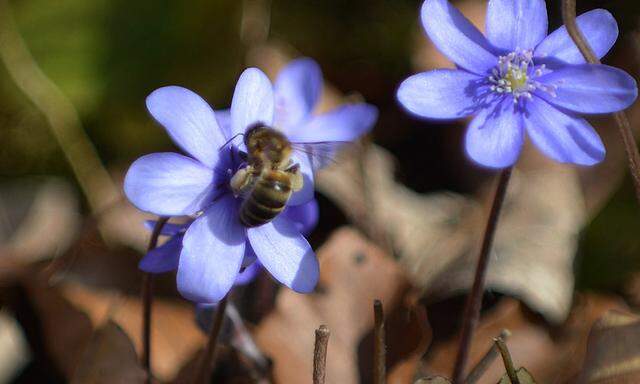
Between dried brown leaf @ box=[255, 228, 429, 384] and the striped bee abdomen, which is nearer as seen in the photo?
the striped bee abdomen

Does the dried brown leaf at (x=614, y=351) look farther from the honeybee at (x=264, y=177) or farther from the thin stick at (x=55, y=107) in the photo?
the thin stick at (x=55, y=107)

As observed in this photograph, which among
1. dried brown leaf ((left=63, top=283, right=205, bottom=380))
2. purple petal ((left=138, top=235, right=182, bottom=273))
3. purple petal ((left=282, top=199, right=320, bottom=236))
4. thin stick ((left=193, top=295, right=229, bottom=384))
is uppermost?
purple petal ((left=138, top=235, right=182, bottom=273))

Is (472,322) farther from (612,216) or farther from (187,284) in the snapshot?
(612,216)

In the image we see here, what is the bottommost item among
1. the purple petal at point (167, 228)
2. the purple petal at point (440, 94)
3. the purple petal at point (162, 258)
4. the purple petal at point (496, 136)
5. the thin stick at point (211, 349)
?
the thin stick at point (211, 349)

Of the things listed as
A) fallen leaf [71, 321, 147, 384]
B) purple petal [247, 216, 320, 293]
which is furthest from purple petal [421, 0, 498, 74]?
fallen leaf [71, 321, 147, 384]

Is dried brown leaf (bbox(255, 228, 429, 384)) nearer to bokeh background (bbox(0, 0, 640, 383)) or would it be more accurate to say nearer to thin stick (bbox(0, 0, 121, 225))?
bokeh background (bbox(0, 0, 640, 383))

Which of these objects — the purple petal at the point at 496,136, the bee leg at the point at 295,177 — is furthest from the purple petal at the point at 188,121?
the purple petal at the point at 496,136

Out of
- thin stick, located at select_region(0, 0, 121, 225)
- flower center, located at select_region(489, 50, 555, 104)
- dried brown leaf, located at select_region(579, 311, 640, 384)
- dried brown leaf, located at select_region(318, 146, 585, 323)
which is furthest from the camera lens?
thin stick, located at select_region(0, 0, 121, 225)
